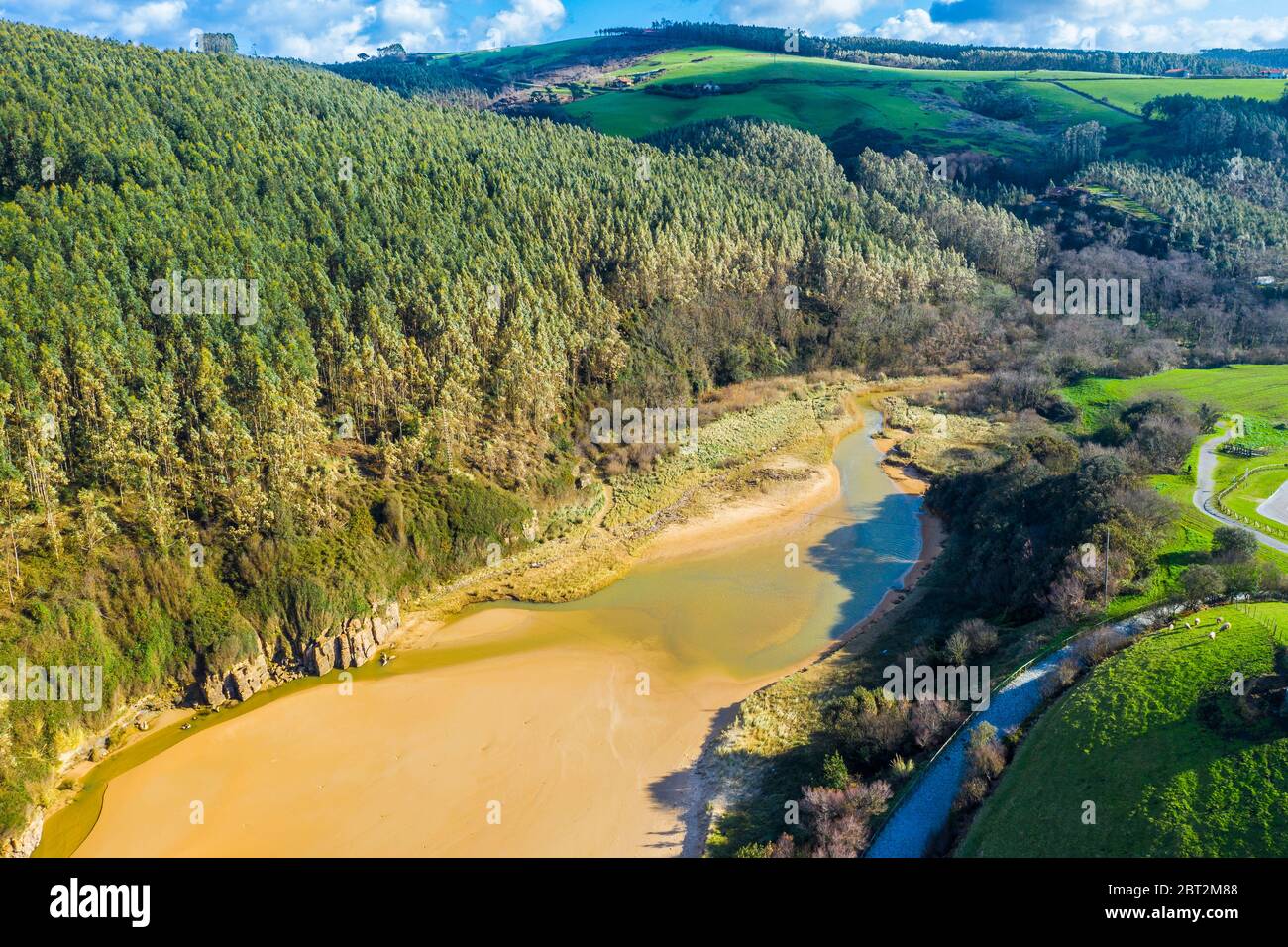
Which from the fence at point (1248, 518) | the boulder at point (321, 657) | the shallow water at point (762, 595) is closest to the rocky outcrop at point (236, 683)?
the boulder at point (321, 657)

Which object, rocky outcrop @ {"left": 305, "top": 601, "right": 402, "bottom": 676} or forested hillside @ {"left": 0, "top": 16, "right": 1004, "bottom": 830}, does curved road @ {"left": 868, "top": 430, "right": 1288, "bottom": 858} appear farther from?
forested hillside @ {"left": 0, "top": 16, "right": 1004, "bottom": 830}

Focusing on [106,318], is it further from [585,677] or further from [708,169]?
[708,169]

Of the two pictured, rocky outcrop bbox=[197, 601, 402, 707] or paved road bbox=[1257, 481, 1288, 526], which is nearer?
rocky outcrop bbox=[197, 601, 402, 707]

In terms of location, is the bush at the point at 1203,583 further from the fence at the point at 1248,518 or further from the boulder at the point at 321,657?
the boulder at the point at 321,657

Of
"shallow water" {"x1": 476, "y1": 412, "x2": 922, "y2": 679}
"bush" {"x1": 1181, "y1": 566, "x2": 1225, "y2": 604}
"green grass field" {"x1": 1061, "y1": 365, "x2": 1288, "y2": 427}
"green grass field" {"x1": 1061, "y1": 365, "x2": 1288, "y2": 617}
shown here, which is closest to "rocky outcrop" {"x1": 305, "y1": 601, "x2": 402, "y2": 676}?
"shallow water" {"x1": 476, "y1": 412, "x2": 922, "y2": 679}

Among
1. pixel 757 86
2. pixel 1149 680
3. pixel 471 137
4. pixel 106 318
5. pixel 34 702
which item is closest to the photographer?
pixel 1149 680

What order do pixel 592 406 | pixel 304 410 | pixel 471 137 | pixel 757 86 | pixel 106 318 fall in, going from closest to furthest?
pixel 106 318, pixel 304 410, pixel 592 406, pixel 471 137, pixel 757 86

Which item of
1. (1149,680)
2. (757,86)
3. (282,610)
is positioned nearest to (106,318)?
(282,610)
